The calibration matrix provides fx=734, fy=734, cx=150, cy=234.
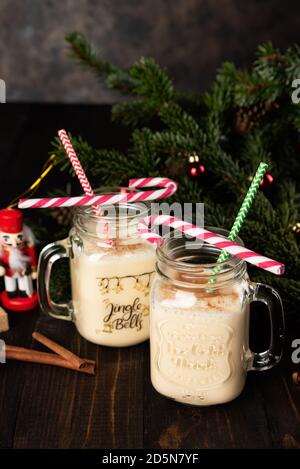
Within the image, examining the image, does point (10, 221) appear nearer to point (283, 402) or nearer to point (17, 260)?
point (17, 260)

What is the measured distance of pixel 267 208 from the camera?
134 cm

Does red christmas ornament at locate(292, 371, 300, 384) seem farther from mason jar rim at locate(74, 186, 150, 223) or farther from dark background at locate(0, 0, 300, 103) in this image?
dark background at locate(0, 0, 300, 103)

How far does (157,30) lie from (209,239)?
Answer: 157 cm

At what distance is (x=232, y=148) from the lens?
1.63 meters

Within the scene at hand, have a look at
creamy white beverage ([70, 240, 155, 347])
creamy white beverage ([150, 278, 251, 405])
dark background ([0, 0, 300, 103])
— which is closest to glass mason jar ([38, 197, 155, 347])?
creamy white beverage ([70, 240, 155, 347])

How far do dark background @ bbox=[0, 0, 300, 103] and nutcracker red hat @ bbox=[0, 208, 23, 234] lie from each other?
1.32 meters

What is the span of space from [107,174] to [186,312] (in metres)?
0.49

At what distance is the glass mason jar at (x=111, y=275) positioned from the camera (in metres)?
1.22

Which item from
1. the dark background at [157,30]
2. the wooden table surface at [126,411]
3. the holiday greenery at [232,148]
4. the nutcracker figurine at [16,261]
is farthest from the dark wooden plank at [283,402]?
the dark background at [157,30]

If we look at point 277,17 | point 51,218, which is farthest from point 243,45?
point 51,218

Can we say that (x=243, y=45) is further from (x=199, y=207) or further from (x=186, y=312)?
(x=186, y=312)

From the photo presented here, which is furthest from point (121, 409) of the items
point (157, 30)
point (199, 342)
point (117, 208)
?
point (157, 30)

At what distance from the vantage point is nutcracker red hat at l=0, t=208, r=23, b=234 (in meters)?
1.35

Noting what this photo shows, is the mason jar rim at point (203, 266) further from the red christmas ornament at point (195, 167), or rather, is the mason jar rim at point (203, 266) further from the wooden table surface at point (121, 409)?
the red christmas ornament at point (195, 167)
